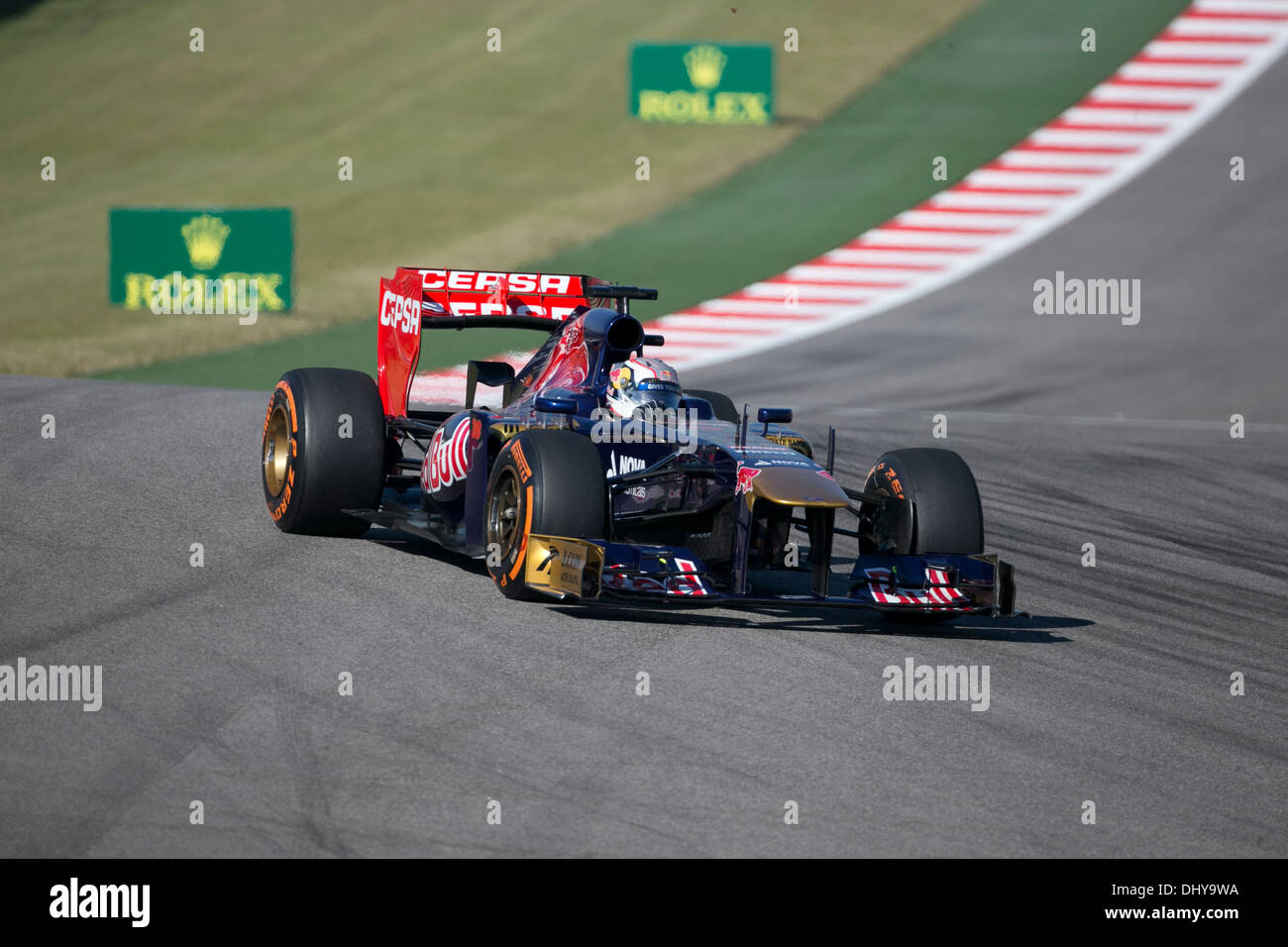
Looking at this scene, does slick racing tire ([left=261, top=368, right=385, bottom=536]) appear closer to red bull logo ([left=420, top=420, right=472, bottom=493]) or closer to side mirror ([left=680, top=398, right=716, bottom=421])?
red bull logo ([left=420, top=420, right=472, bottom=493])

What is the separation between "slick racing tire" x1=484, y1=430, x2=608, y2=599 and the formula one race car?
10mm

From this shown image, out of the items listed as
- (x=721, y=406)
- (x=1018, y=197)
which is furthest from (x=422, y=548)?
(x=1018, y=197)

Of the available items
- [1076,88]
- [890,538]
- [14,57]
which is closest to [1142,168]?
[1076,88]

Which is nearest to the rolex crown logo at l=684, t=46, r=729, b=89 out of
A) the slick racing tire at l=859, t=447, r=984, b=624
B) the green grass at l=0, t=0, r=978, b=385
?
the green grass at l=0, t=0, r=978, b=385

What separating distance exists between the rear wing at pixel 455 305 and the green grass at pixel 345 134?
11123 mm

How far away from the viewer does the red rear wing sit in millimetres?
10289

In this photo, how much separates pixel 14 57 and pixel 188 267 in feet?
44.3

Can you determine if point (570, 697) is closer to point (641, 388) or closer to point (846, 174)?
point (641, 388)

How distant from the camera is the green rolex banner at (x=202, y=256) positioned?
70.9 ft

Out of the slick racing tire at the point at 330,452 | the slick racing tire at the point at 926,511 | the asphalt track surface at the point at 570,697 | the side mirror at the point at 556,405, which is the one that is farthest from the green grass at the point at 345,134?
the slick racing tire at the point at 926,511

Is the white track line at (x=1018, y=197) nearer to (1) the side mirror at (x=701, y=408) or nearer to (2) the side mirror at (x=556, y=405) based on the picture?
(1) the side mirror at (x=701, y=408)

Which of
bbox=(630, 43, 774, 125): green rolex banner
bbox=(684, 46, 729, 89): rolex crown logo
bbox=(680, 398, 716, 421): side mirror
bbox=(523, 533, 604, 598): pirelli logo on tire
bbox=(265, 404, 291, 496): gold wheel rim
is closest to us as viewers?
bbox=(523, 533, 604, 598): pirelli logo on tire

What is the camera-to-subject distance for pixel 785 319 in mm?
22266

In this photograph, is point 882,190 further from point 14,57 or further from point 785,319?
point 14,57
